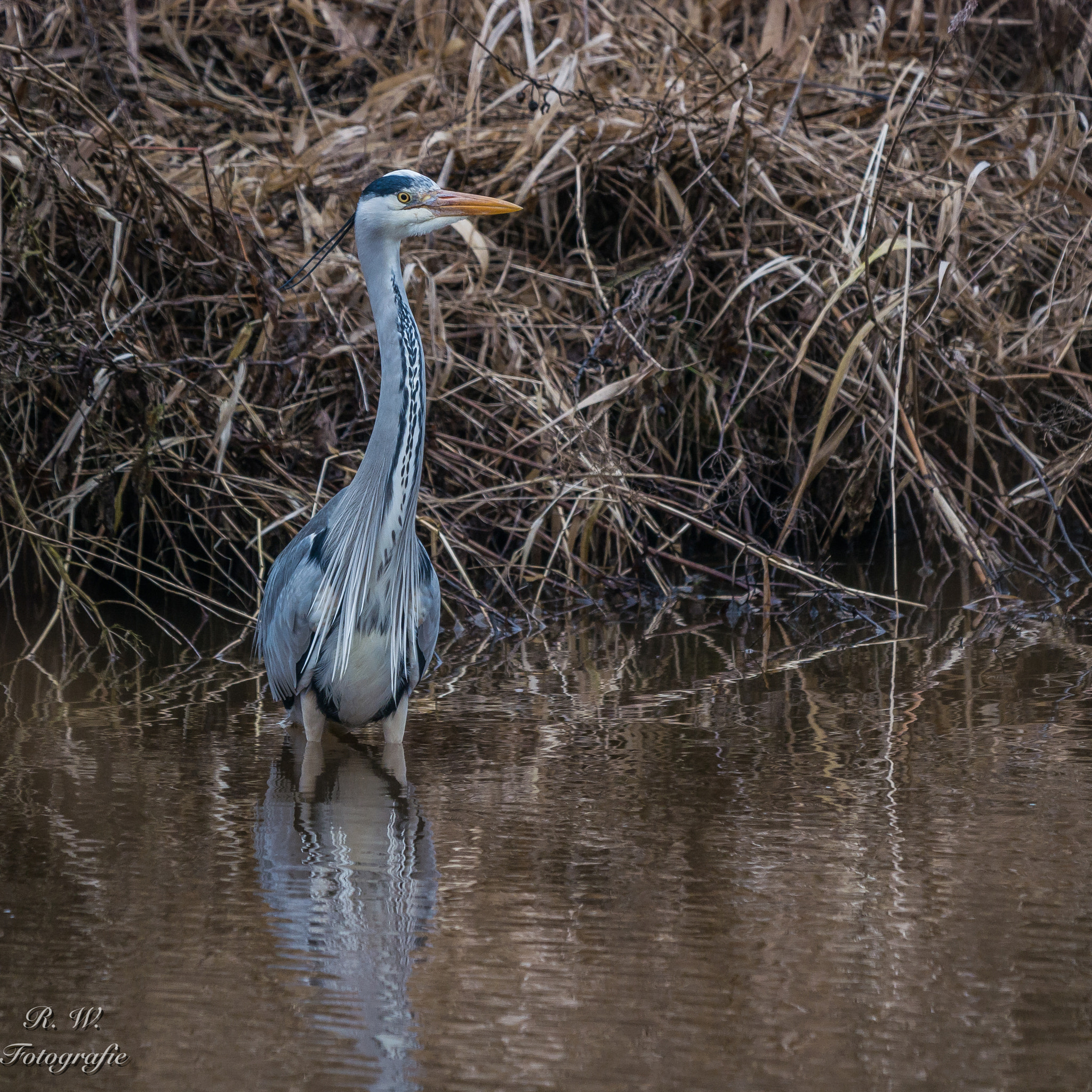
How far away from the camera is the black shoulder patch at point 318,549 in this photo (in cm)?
395

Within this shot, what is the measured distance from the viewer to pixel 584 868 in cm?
291

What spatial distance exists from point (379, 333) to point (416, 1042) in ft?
7.24

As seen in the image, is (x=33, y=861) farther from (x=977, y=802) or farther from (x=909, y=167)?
(x=909, y=167)

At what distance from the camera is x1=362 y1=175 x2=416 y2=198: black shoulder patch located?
397 cm

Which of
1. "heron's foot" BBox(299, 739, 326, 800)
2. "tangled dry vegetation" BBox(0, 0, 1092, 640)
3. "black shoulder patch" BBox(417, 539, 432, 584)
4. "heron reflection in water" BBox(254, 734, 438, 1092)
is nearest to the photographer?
"heron reflection in water" BBox(254, 734, 438, 1092)

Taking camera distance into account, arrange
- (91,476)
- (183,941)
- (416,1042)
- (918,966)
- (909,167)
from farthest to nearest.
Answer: (909,167) < (91,476) < (183,941) < (918,966) < (416,1042)

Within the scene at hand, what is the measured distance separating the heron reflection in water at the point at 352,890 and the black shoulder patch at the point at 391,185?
155cm

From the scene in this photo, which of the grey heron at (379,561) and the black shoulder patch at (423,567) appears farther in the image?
the black shoulder patch at (423,567)

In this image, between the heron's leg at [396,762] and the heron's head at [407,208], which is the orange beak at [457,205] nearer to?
the heron's head at [407,208]

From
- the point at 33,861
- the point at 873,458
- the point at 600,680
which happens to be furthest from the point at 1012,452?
the point at 33,861
